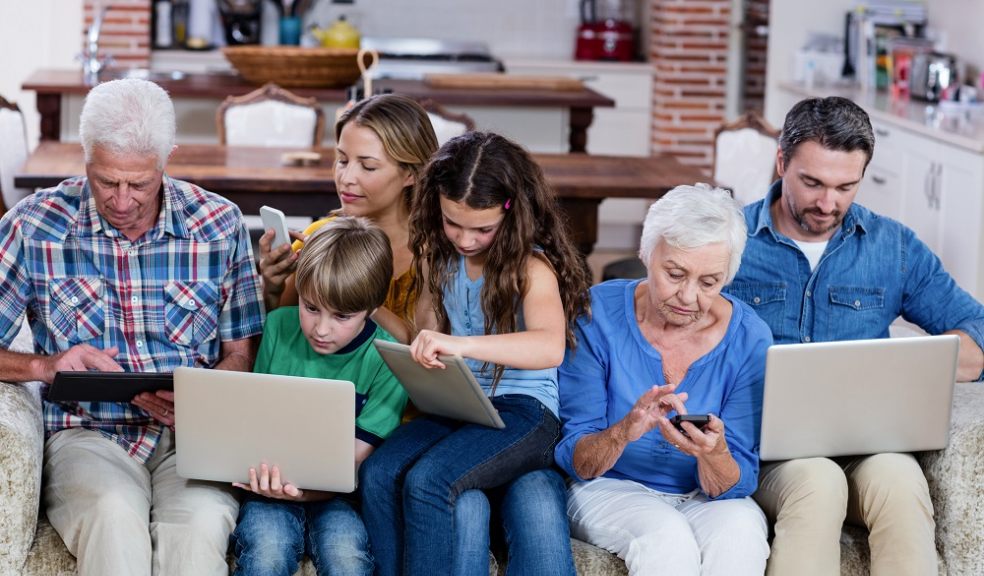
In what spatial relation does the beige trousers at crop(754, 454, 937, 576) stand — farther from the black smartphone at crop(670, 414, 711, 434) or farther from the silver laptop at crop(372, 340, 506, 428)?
the silver laptop at crop(372, 340, 506, 428)

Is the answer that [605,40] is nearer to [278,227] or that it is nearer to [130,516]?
[278,227]

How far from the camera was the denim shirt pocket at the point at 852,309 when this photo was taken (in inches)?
104

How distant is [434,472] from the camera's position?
7.25ft

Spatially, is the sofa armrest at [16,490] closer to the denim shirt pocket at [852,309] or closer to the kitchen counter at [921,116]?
the denim shirt pocket at [852,309]

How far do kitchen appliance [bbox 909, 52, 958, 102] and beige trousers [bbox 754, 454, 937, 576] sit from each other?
3.84 meters

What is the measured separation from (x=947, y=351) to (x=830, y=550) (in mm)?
422

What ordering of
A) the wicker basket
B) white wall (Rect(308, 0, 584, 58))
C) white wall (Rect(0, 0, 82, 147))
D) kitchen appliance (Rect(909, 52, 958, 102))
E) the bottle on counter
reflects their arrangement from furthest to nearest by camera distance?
white wall (Rect(308, 0, 584, 58))
the bottle on counter
white wall (Rect(0, 0, 82, 147))
kitchen appliance (Rect(909, 52, 958, 102))
the wicker basket

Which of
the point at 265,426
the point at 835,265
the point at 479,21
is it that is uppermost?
the point at 479,21

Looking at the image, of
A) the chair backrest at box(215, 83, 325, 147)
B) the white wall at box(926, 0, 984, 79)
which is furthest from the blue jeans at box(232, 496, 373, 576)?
the white wall at box(926, 0, 984, 79)

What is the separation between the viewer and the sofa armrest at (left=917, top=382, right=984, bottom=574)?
2328mm

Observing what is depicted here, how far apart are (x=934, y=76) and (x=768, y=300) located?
3.61m

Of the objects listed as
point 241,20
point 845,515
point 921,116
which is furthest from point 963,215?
point 241,20

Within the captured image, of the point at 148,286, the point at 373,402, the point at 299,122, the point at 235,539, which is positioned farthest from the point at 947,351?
the point at 299,122

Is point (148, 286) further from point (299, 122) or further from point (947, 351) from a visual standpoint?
point (299, 122)
